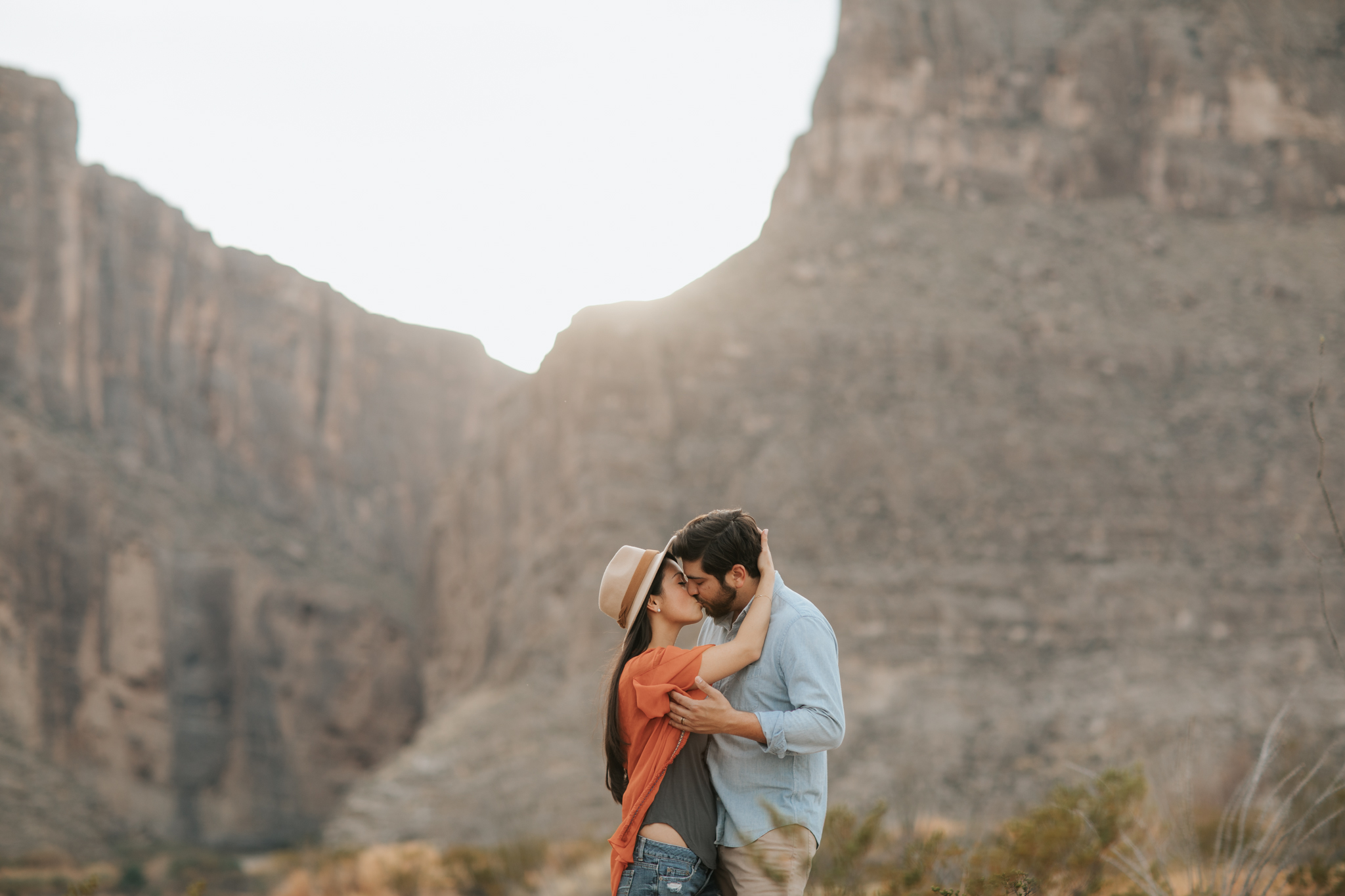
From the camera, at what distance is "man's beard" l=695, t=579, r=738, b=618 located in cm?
444

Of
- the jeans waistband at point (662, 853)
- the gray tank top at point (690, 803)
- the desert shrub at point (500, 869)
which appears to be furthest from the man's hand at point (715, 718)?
the desert shrub at point (500, 869)

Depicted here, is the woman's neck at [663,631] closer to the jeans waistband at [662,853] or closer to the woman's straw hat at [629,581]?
the woman's straw hat at [629,581]

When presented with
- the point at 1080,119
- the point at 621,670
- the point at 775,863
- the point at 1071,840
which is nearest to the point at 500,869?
the point at 1071,840

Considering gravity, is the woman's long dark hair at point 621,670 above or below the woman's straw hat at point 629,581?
below

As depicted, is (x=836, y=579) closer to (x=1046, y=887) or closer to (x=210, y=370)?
(x=1046, y=887)

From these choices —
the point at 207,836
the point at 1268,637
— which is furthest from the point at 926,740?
the point at 207,836

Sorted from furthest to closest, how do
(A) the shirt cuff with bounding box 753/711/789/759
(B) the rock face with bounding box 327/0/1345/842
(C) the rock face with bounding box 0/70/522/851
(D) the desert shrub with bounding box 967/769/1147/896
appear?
(C) the rock face with bounding box 0/70/522/851, (B) the rock face with bounding box 327/0/1345/842, (D) the desert shrub with bounding box 967/769/1147/896, (A) the shirt cuff with bounding box 753/711/789/759

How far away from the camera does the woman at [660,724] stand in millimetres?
4203

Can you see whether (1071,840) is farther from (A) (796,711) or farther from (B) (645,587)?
(B) (645,587)

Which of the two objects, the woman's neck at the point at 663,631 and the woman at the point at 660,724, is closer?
the woman at the point at 660,724

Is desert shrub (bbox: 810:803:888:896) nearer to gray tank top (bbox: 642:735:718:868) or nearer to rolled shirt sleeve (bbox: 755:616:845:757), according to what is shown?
gray tank top (bbox: 642:735:718:868)

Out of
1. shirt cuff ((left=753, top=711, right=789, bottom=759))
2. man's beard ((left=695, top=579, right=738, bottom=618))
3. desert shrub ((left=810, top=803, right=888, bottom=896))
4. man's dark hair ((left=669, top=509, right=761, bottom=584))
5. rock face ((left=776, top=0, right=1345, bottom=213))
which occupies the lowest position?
desert shrub ((left=810, top=803, right=888, bottom=896))

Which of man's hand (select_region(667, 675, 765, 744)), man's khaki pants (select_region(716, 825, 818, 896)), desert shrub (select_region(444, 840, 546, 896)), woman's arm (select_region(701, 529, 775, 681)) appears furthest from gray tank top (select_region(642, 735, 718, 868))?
desert shrub (select_region(444, 840, 546, 896))

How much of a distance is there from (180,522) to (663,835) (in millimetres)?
48239
